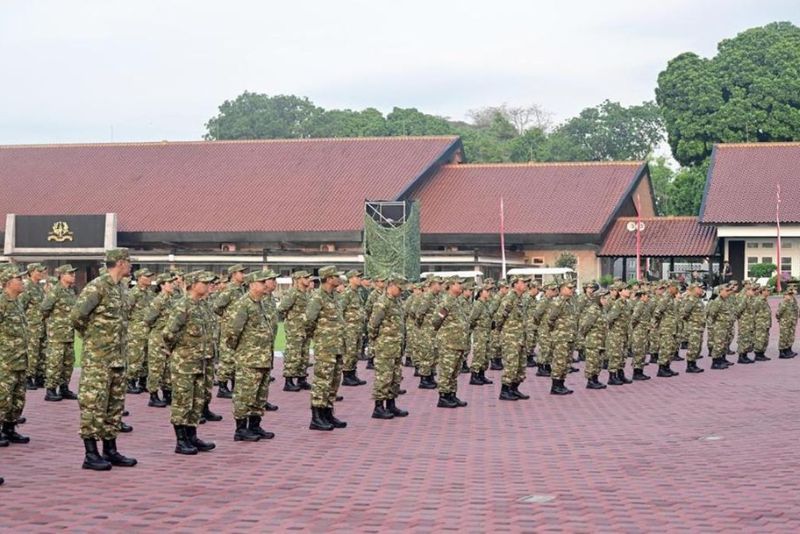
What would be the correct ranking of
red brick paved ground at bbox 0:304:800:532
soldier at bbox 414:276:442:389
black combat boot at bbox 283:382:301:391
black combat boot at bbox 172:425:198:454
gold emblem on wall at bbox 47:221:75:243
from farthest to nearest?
gold emblem on wall at bbox 47:221:75:243 → black combat boot at bbox 283:382:301:391 → soldier at bbox 414:276:442:389 → black combat boot at bbox 172:425:198:454 → red brick paved ground at bbox 0:304:800:532

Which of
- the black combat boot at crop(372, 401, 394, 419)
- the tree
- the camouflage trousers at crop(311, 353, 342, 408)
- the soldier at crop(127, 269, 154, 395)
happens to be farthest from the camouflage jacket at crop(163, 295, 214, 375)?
the tree

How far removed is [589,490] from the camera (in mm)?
9758

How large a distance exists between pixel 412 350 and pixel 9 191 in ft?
114

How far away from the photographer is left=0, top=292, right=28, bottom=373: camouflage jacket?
1178 centimetres

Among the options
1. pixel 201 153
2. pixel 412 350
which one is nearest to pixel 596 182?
pixel 201 153

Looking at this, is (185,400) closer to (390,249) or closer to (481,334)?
(481,334)

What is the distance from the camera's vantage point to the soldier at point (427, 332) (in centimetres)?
1702

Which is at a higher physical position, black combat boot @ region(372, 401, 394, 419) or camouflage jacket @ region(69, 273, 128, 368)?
camouflage jacket @ region(69, 273, 128, 368)

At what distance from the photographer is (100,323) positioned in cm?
1060

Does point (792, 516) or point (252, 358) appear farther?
point (252, 358)

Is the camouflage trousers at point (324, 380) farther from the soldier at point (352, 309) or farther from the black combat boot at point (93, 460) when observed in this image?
the black combat boot at point (93, 460)

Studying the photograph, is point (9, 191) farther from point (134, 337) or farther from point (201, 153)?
point (134, 337)

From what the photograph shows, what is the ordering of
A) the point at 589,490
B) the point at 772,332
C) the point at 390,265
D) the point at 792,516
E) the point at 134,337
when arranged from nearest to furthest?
the point at 792,516, the point at 589,490, the point at 134,337, the point at 772,332, the point at 390,265

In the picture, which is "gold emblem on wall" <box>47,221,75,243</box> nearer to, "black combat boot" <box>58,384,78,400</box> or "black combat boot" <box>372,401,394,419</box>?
"black combat boot" <box>58,384,78,400</box>
